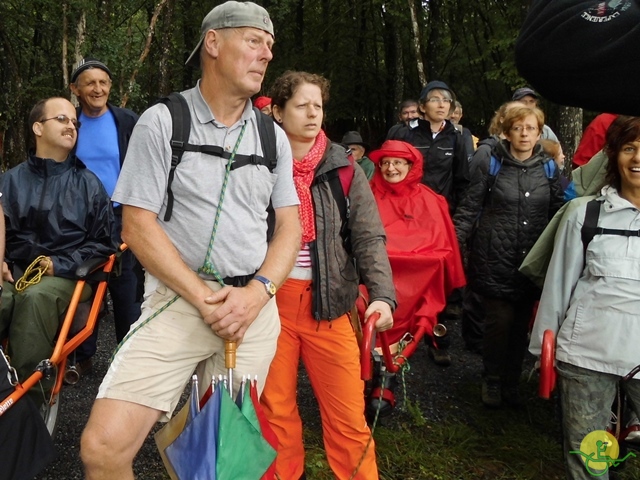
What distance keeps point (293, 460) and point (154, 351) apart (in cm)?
122

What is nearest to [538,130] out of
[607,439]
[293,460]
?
[607,439]

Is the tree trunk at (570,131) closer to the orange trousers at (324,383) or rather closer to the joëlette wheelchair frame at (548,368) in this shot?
the joëlette wheelchair frame at (548,368)

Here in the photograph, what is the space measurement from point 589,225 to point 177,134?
2.06 m

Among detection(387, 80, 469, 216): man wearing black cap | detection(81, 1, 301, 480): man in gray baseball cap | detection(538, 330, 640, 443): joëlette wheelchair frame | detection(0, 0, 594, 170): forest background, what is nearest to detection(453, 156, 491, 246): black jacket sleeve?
detection(538, 330, 640, 443): joëlette wheelchair frame

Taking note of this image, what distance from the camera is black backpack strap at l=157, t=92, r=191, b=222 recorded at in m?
2.35

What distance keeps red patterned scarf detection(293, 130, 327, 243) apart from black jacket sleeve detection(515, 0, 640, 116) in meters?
1.92

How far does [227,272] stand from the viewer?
8.00 ft

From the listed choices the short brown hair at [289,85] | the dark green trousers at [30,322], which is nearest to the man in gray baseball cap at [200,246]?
the short brown hair at [289,85]

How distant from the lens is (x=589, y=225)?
10.2 feet

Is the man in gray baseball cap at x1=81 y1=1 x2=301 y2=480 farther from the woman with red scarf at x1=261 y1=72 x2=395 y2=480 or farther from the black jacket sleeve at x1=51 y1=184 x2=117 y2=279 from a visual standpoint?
the black jacket sleeve at x1=51 y1=184 x2=117 y2=279

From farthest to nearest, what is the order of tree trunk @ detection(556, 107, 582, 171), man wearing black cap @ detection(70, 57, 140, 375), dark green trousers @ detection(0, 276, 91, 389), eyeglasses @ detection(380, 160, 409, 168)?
tree trunk @ detection(556, 107, 582, 171) < man wearing black cap @ detection(70, 57, 140, 375) < eyeglasses @ detection(380, 160, 409, 168) < dark green trousers @ detection(0, 276, 91, 389)

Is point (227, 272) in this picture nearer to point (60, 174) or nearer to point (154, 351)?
point (154, 351)

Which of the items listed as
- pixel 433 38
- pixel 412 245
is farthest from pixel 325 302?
pixel 433 38

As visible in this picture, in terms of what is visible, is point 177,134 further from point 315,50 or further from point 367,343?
point 315,50
